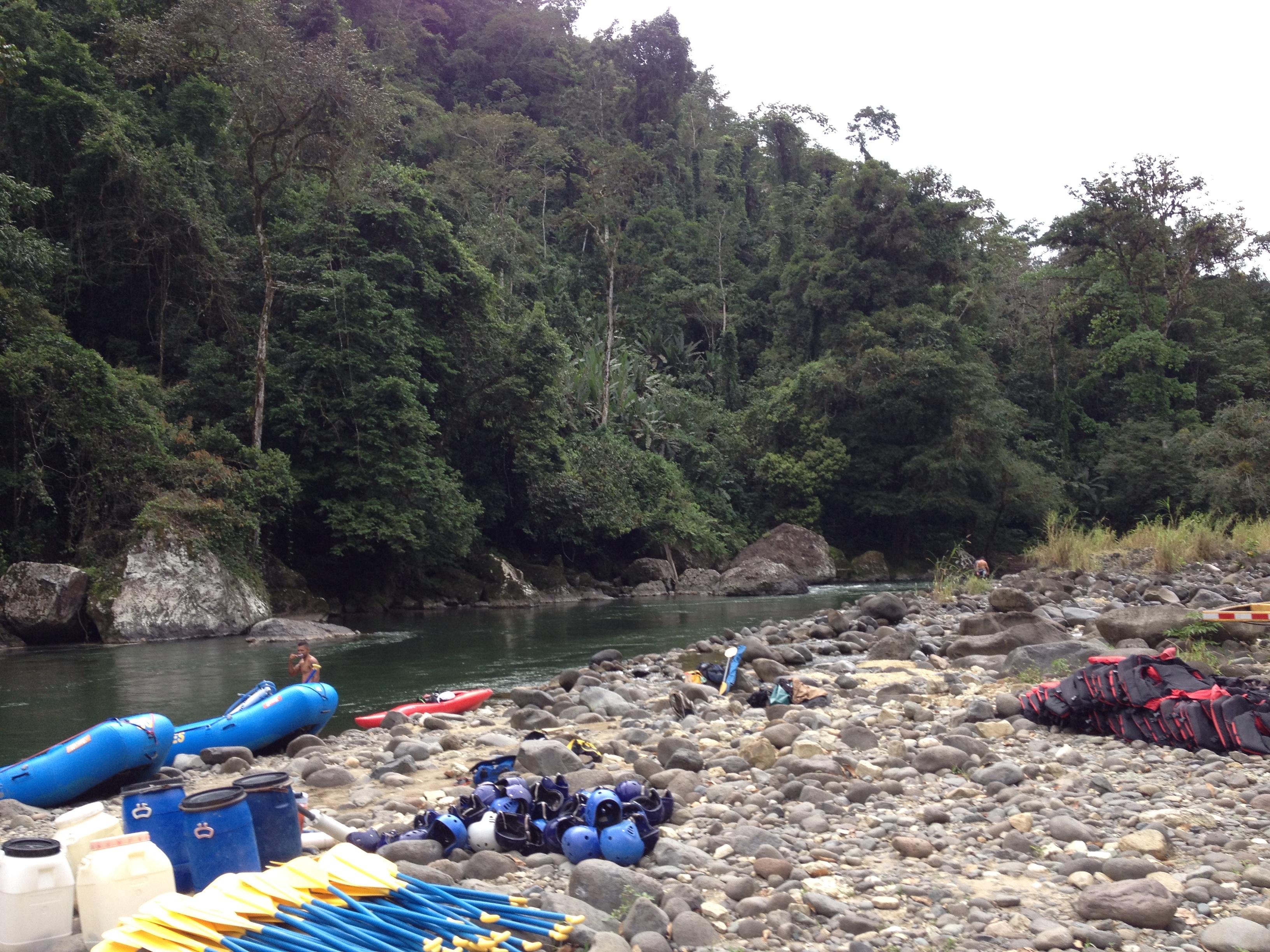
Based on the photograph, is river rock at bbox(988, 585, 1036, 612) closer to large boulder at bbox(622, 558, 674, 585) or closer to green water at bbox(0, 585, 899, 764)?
green water at bbox(0, 585, 899, 764)

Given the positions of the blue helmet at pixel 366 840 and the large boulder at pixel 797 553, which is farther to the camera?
the large boulder at pixel 797 553

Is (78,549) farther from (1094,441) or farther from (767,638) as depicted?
(1094,441)

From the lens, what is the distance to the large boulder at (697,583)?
25.5 meters

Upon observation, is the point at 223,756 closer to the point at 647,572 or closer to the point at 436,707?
the point at 436,707

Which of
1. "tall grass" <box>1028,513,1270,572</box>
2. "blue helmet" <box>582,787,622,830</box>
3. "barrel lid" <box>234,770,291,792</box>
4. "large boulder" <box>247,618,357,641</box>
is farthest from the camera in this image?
"tall grass" <box>1028,513,1270,572</box>

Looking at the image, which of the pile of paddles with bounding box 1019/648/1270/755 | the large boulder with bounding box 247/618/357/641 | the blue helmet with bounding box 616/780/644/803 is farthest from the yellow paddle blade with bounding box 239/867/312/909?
the large boulder with bounding box 247/618/357/641

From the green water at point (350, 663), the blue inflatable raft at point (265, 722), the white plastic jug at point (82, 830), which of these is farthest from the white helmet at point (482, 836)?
the green water at point (350, 663)

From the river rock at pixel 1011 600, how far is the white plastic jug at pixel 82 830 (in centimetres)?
863

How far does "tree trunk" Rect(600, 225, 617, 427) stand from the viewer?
97.8ft

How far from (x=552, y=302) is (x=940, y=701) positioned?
1113 inches

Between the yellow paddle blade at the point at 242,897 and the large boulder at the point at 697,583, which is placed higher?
the yellow paddle blade at the point at 242,897

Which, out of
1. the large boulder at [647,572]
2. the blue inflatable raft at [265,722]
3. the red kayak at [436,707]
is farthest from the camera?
the large boulder at [647,572]

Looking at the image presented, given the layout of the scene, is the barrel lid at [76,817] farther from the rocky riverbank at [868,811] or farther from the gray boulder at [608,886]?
the gray boulder at [608,886]

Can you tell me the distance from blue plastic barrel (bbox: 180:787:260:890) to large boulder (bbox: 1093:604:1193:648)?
257 inches
